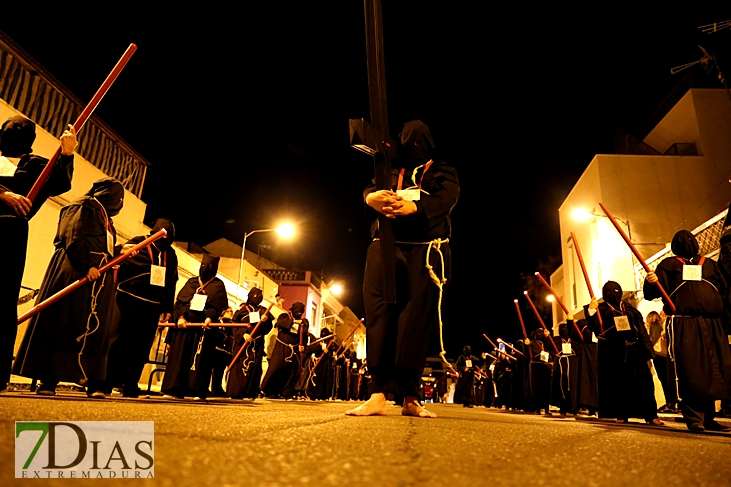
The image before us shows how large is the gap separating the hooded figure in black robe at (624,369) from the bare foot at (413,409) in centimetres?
392

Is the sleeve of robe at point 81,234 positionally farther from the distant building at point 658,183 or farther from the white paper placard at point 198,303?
the distant building at point 658,183

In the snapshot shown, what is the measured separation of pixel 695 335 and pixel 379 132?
125 inches

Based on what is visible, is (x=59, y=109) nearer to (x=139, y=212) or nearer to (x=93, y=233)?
(x=139, y=212)

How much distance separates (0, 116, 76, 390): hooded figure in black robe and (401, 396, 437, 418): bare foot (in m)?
2.32

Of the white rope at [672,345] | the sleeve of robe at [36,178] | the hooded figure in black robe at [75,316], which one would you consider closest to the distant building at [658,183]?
the white rope at [672,345]

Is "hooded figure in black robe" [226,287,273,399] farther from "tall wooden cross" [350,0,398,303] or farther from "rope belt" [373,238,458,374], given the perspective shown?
"tall wooden cross" [350,0,398,303]

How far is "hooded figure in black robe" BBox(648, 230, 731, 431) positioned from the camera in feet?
12.9

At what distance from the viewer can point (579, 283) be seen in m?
21.5

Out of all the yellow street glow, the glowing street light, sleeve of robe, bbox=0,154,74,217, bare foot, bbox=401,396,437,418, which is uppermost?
the glowing street light

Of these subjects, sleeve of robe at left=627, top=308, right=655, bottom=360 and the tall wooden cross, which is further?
sleeve of robe at left=627, top=308, right=655, bottom=360

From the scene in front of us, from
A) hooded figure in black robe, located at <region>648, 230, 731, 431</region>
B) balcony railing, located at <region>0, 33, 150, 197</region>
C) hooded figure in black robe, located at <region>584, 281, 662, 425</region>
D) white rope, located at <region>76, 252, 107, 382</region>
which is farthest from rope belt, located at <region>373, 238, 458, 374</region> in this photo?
balcony railing, located at <region>0, 33, 150, 197</region>

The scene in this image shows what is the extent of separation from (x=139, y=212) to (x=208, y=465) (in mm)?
14205

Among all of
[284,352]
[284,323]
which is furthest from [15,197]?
[284,352]

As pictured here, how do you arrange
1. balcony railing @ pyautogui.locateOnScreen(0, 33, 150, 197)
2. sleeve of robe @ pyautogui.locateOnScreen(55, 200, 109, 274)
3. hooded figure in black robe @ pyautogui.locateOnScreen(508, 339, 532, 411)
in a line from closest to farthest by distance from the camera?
sleeve of robe @ pyautogui.locateOnScreen(55, 200, 109, 274) < balcony railing @ pyautogui.locateOnScreen(0, 33, 150, 197) < hooded figure in black robe @ pyautogui.locateOnScreen(508, 339, 532, 411)
